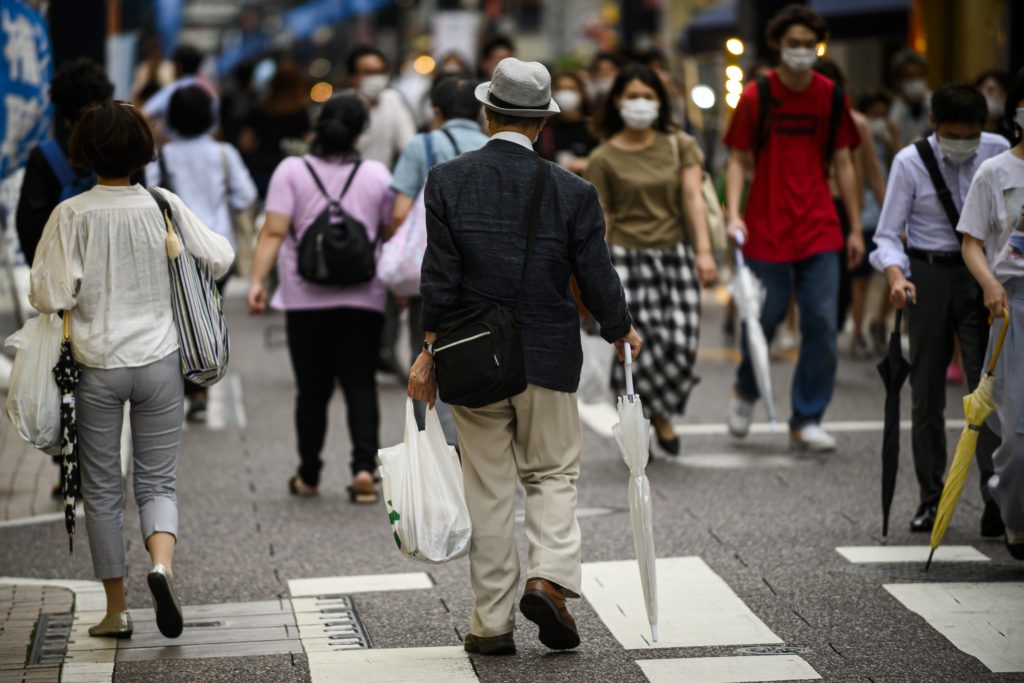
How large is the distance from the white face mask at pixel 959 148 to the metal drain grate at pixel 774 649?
2589 millimetres

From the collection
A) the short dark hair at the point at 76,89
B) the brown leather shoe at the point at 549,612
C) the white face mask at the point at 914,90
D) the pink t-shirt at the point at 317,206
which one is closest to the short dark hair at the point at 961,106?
the pink t-shirt at the point at 317,206

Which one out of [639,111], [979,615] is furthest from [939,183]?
[639,111]

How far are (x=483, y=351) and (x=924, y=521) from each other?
2.87m

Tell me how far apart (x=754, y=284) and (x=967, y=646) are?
13.5 ft

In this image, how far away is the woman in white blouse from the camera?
6.17m

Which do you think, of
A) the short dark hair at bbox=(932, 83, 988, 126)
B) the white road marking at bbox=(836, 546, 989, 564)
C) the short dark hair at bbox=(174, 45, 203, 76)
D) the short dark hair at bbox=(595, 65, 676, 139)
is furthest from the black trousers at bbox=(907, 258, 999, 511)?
the short dark hair at bbox=(174, 45, 203, 76)

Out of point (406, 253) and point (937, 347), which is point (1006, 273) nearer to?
point (937, 347)

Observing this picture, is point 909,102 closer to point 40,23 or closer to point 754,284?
point 754,284

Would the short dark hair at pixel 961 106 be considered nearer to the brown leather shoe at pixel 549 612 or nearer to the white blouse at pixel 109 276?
the brown leather shoe at pixel 549 612

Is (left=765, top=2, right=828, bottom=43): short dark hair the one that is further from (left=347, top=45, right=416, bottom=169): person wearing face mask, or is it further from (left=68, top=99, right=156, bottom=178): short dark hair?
(left=68, top=99, right=156, bottom=178): short dark hair

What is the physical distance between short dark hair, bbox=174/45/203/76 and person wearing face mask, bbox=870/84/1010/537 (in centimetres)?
755

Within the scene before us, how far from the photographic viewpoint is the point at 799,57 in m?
9.53

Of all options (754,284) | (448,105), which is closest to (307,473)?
(448,105)

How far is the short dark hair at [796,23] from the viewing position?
9602mm
